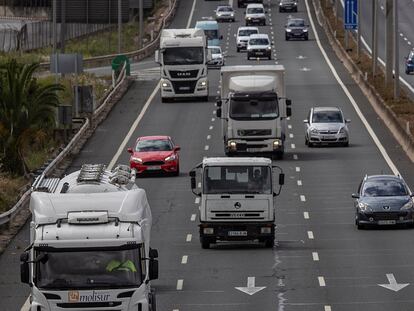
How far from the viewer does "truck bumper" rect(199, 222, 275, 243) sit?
4306 centimetres

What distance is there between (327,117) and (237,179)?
2712 centimetres

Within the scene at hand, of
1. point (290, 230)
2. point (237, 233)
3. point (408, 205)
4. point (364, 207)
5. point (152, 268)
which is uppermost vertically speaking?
point (152, 268)

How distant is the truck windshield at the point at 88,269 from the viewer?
26.6m

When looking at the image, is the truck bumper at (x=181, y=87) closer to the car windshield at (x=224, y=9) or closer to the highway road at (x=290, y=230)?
the highway road at (x=290, y=230)

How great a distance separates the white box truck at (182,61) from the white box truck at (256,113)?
20.3 metres

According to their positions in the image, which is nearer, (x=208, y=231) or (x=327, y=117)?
(x=208, y=231)

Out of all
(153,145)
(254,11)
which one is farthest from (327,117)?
(254,11)

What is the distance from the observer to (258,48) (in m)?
110

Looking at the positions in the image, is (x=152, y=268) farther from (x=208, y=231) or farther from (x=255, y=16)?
(x=255, y=16)

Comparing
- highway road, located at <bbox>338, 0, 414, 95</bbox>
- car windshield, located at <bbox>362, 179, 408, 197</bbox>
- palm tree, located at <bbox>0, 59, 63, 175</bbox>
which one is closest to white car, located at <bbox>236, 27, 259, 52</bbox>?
highway road, located at <bbox>338, 0, 414, 95</bbox>

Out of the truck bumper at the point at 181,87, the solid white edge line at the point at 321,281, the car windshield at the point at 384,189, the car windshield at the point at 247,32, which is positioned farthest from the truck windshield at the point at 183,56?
the solid white edge line at the point at 321,281

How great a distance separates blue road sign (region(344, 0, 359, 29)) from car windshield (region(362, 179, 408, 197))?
204ft

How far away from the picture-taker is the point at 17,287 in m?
37.0

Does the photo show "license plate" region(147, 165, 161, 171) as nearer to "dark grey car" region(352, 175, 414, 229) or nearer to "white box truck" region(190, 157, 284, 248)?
"dark grey car" region(352, 175, 414, 229)
